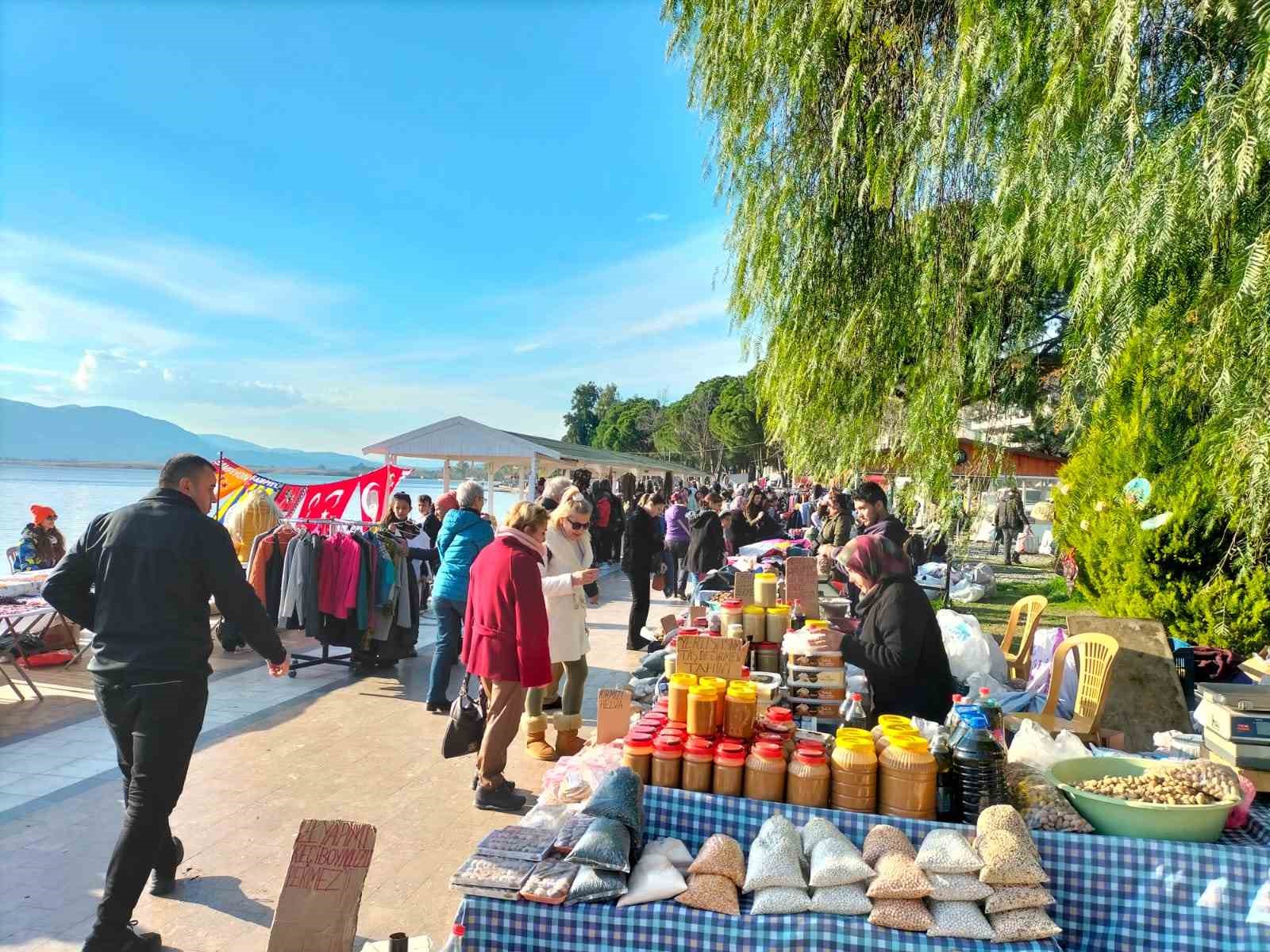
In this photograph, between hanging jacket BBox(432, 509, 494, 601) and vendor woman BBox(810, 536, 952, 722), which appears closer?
vendor woman BBox(810, 536, 952, 722)

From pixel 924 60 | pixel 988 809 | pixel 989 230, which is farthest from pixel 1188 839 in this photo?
pixel 924 60

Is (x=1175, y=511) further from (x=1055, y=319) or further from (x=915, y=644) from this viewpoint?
(x=915, y=644)

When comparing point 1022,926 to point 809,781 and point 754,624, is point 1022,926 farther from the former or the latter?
point 754,624

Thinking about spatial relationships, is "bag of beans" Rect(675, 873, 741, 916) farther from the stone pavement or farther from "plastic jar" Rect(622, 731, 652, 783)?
the stone pavement

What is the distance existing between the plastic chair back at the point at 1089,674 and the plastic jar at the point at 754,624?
2004 millimetres

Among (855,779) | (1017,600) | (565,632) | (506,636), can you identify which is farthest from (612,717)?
(1017,600)

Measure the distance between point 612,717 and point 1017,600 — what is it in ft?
36.6

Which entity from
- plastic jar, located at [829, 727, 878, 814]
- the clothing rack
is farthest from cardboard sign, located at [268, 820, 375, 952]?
the clothing rack

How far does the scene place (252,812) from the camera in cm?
436

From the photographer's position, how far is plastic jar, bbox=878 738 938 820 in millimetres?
2367

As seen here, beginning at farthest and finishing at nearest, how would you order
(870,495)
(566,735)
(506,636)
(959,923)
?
1. (870,495)
2. (566,735)
3. (506,636)
4. (959,923)

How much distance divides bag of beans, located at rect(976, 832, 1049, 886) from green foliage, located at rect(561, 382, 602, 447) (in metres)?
Result: 109

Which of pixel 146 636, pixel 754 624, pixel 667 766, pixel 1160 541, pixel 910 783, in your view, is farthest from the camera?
pixel 1160 541

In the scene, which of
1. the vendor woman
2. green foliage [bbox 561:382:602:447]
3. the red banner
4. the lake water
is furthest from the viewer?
green foliage [bbox 561:382:602:447]
